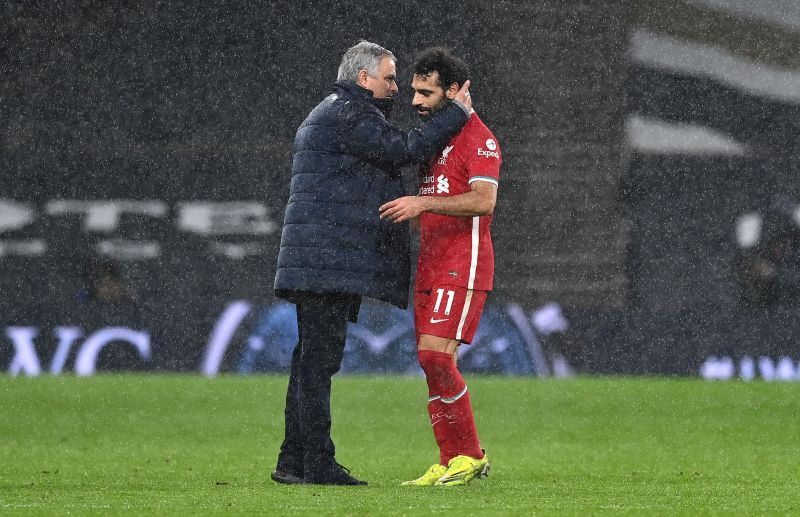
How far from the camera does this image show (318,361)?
18.2 ft

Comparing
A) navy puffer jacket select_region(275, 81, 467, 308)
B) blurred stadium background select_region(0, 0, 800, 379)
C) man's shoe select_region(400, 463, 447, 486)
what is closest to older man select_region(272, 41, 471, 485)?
navy puffer jacket select_region(275, 81, 467, 308)

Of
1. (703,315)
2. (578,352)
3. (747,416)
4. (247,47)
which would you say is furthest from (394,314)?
(247,47)

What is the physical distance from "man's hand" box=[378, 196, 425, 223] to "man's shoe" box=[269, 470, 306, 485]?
41.1 inches

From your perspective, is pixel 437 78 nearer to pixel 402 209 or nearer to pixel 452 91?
pixel 452 91

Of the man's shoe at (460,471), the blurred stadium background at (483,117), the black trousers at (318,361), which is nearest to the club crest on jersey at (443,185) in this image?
the black trousers at (318,361)

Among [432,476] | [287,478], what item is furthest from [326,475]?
[432,476]

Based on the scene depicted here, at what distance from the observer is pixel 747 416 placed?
974cm

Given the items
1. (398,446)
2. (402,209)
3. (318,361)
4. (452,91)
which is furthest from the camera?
(398,446)

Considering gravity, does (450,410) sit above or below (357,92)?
below

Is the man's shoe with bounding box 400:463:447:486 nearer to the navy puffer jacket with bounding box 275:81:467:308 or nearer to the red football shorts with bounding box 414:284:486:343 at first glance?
the red football shorts with bounding box 414:284:486:343

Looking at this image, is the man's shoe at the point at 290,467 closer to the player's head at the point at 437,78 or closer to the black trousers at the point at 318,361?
the black trousers at the point at 318,361

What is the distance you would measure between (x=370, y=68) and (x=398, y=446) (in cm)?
328

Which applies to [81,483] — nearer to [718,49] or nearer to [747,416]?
[747,416]

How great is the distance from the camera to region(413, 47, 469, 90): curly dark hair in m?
5.62
